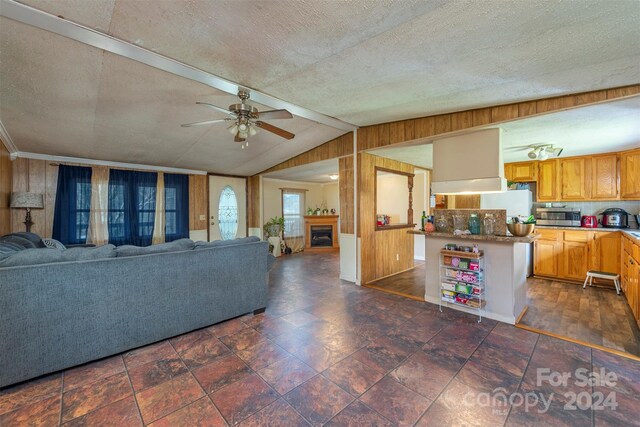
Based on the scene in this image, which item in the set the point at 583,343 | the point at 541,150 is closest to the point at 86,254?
the point at 583,343

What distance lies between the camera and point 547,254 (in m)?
4.61

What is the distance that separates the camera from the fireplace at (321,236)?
8148mm

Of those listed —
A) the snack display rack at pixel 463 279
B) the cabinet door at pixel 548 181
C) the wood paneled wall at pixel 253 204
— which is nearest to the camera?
the snack display rack at pixel 463 279

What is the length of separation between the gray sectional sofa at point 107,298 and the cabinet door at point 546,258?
509 cm

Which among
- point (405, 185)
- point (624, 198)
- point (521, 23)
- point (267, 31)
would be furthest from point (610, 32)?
point (405, 185)

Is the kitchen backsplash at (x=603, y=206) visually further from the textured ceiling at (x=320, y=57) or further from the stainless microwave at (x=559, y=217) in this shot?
the textured ceiling at (x=320, y=57)

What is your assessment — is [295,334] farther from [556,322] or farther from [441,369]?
[556,322]

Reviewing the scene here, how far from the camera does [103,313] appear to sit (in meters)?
2.20

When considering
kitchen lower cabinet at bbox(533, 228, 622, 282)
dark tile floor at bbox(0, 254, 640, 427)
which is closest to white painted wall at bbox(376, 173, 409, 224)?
kitchen lower cabinet at bbox(533, 228, 622, 282)

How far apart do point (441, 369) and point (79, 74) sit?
409cm

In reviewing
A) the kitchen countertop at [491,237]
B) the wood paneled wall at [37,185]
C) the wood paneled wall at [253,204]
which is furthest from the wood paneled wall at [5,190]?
the kitchen countertop at [491,237]

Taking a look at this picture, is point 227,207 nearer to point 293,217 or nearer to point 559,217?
point 293,217

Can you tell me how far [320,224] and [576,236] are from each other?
19.0 feet

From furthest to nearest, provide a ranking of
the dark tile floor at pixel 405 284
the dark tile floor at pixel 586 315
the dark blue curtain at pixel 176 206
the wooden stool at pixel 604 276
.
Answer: the dark blue curtain at pixel 176 206 → the dark tile floor at pixel 405 284 → the wooden stool at pixel 604 276 → the dark tile floor at pixel 586 315
